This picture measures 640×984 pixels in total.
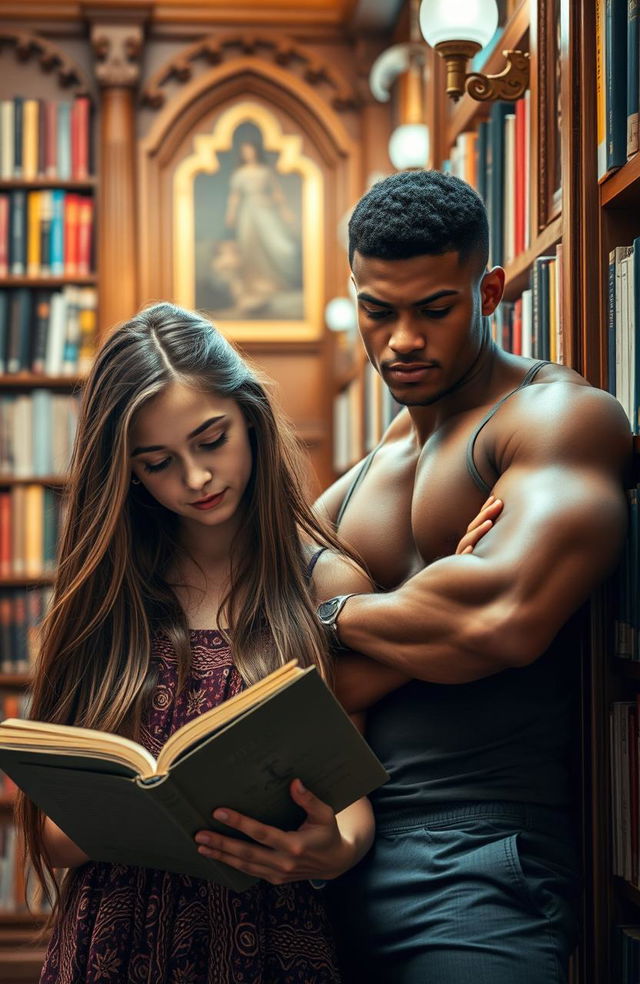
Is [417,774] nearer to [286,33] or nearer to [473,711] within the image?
[473,711]

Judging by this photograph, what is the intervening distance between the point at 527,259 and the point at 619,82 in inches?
18.8

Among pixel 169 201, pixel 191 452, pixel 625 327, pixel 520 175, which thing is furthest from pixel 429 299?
pixel 169 201

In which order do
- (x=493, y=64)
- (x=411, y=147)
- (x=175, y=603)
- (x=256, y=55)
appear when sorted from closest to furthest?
(x=175, y=603)
(x=493, y=64)
(x=411, y=147)
(x=256, y=55)

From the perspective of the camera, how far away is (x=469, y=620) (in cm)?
144

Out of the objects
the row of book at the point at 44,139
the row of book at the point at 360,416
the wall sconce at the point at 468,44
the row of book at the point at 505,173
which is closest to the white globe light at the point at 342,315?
the row of book at the point at 360,416

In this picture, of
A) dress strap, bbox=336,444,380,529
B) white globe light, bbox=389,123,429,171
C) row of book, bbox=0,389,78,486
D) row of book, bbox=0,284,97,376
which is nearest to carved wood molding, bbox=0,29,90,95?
row of book, bbox=0,284,97,376

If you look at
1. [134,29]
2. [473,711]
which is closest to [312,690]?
[473,711]

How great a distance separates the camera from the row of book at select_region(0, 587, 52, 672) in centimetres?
461

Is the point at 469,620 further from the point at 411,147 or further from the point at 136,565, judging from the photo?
the point at 411,147

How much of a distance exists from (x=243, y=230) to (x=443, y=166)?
Answer: 2.27 metres

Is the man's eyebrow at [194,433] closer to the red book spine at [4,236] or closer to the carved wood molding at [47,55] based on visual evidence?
the red book spine at [4,236]

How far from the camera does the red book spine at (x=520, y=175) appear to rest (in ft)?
7.29

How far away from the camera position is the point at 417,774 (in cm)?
162

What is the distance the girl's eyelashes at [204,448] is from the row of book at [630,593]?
1.87ft
